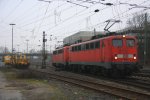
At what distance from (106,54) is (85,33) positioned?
5218cm

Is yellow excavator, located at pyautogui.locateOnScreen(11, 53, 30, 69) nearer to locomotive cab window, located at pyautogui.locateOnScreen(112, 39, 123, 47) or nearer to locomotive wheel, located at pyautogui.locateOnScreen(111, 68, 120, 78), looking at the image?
locomotive wheel, located at pyautogui.locateOnScreen(111, 68, 120, 78)

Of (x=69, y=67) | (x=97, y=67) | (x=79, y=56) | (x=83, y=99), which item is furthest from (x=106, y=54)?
(x=69, y=67)

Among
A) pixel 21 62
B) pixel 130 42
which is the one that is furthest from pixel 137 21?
pixel 130 42

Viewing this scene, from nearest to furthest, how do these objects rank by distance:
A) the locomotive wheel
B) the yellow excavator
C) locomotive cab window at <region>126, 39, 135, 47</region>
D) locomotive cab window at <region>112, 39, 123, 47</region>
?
the locomotive wheel < locomotive cab window at <region>112, 39, 123, 47</region> < locomotive cab window at <region>126, 39, 135, 47</region> < the yellow excavator

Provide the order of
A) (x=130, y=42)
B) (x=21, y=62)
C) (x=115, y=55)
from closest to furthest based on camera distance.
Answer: (x=115, y=55) < (x=130, y=42) < (x=21, y=62)

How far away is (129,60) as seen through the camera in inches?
831

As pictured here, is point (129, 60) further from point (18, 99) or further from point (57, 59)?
point (57, 59)

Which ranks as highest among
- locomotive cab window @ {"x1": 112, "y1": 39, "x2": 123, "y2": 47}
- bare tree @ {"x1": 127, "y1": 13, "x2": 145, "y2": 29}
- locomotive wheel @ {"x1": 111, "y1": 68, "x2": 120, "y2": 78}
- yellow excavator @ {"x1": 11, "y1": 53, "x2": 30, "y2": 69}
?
bare tree @ {"x1": 127, "y1": 13, "x2": 145, "y2": 29}

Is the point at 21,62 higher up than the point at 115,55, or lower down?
lower down

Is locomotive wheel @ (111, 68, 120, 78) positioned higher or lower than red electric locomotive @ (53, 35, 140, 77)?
lower

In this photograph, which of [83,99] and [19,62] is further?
[19,62]

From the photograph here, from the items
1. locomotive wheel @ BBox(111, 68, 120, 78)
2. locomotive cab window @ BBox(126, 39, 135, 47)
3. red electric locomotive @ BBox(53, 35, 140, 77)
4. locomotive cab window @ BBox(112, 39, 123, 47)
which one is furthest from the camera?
locomotive cab window @ BBox(126, 39, 135, 47)

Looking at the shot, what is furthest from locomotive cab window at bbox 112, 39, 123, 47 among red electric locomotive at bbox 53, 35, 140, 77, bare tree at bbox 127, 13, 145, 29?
bare tree at bbox 127, 13, 145, 29

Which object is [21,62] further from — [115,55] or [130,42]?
[115,55]
